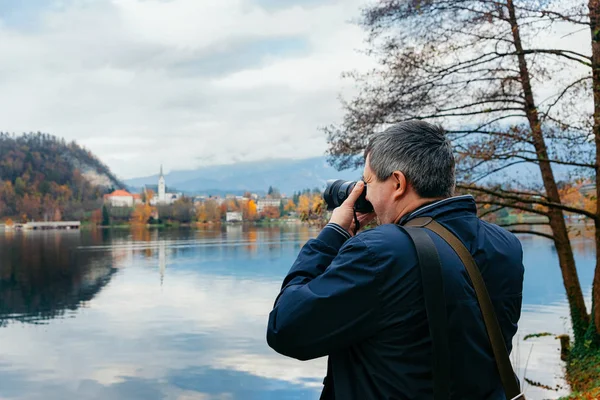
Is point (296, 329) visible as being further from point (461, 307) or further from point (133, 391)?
point (133, 391)

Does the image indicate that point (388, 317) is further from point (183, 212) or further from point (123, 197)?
Answer: point (123, 197)

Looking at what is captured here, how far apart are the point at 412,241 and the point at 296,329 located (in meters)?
0.33

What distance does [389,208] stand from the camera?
149 centimetres

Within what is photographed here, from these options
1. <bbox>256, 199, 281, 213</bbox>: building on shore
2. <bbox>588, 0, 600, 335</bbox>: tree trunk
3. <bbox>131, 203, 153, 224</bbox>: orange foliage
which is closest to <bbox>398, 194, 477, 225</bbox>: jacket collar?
<bbox>588, 0, 600, 335</bbox>: tree trunk

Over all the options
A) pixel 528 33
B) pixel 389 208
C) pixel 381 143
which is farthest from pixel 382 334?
pixel 528 33

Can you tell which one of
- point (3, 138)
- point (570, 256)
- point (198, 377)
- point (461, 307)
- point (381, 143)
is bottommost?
point (198, 377)

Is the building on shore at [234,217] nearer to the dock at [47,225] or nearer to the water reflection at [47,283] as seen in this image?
the dock at [47,225]

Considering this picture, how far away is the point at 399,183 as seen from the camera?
4.78ft

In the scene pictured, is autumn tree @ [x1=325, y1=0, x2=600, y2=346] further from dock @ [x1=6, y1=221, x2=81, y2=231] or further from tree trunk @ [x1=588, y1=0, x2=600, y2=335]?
dock @ [x1=6, y1=221, x2=81, y2=231]

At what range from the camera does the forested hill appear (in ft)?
343

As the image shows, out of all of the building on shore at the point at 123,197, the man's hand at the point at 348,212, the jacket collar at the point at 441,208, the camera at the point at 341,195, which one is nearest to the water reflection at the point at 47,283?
the camera at the point at 341,195

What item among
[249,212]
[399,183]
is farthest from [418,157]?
[249,212]

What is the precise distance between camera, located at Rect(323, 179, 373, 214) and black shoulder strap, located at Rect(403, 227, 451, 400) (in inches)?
12.8

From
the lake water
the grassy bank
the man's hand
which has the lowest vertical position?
the lake water
